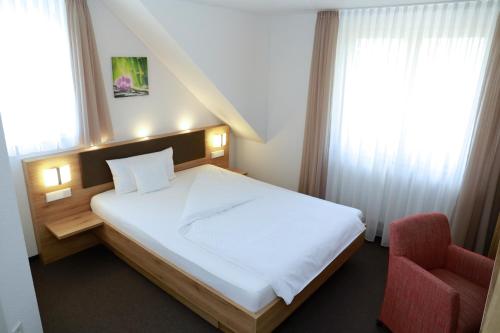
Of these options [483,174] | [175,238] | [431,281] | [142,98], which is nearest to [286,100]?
[142,98]

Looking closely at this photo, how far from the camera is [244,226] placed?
2949mm

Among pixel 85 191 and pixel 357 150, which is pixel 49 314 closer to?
pixel 85 191

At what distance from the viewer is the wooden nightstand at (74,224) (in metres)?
3.12

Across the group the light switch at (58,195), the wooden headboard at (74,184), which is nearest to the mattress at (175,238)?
the wooden headboard at (74,184)

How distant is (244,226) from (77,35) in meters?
2.33

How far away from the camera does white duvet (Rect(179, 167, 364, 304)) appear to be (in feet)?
8.04

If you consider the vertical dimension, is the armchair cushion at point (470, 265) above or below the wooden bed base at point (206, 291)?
above

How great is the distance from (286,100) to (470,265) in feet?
9.16

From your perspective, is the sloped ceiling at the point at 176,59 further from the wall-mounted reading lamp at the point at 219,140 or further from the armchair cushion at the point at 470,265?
the armchair cushion at the point at 470,265

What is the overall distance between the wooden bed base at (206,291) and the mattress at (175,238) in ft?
0.14

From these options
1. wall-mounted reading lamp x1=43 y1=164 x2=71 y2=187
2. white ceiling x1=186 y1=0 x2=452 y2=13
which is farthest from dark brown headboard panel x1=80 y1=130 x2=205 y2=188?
white ceiling x1=186 y1=0 x2=452 y2=13

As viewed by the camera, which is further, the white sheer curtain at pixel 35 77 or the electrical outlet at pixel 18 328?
the white sheer curtain at pixel 35 77

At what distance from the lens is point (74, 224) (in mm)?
3270

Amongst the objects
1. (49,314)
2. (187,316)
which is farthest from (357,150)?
(49,314)
